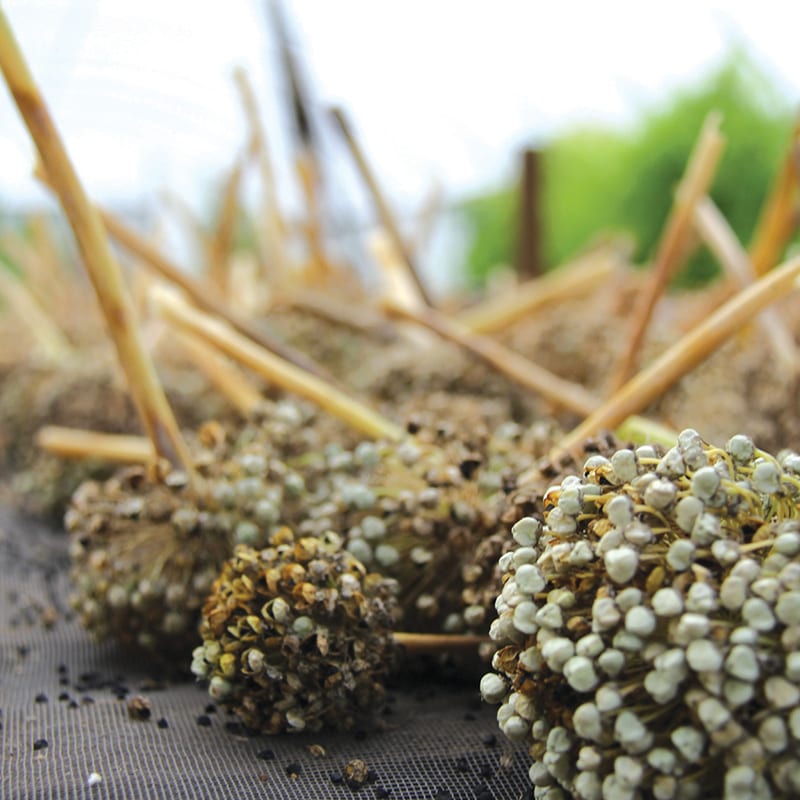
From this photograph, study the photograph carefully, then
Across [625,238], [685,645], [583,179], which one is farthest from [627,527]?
[583,179]

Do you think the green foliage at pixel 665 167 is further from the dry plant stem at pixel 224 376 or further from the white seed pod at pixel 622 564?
the white seed pod at pixel 622 564

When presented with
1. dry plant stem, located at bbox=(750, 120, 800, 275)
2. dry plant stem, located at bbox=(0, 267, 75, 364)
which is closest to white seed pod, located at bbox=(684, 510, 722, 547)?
dry plant stem, located at bbox=(750, 120, 800, 275)

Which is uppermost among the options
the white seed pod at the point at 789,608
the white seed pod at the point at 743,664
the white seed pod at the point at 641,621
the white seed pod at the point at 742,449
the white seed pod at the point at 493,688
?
the white seed pod at the point at 742,449

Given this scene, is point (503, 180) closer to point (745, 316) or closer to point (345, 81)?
point (345, 81)

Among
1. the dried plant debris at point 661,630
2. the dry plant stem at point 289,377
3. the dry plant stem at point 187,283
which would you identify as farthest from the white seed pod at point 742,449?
the dry plant stem at point 187,283

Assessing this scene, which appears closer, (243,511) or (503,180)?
(243,511)

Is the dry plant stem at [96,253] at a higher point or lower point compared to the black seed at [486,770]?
higher

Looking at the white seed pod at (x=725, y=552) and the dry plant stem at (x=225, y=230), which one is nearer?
the white seed pod at (x=725, y=552)

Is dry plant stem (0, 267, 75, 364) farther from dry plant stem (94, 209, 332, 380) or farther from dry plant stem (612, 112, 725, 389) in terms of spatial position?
dry plant stem (612, 112, 725, 389)
